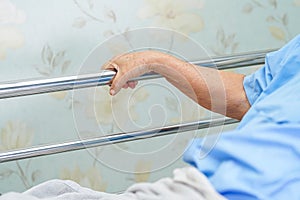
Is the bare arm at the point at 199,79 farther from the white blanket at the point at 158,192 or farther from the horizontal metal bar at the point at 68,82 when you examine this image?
the white blanket at the point at 158,192

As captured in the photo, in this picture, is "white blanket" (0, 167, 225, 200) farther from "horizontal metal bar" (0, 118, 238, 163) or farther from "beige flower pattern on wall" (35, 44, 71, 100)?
"beige flower pattern on wall" (35, 44, 71, 100)

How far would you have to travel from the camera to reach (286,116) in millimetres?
785

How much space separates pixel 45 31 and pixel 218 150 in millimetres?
849

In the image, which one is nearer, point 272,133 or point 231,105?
point 272,133

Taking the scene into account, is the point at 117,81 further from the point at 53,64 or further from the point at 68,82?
the point at 53,64

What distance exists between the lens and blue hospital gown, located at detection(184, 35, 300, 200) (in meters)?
0.73

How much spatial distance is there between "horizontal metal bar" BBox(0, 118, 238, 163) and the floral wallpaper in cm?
24

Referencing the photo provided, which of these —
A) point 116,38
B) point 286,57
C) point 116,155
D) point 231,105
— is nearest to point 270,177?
point 286,57

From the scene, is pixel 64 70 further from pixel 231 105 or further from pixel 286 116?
pixel 286 116

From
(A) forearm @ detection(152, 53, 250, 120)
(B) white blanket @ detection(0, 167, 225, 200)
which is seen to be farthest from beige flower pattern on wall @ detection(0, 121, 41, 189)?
(B) white blanket @ detection(0, 167, 225, 200)

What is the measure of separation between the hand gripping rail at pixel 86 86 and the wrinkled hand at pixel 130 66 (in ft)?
0.04

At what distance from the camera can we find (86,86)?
0.97 meters

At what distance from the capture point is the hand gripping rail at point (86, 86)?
2.93 feet

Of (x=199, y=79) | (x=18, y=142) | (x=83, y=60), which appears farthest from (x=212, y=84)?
(x=18, y=142)
